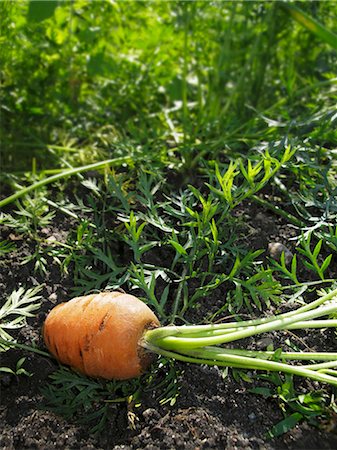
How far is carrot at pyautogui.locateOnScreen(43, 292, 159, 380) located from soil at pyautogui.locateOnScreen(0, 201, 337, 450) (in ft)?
0.23

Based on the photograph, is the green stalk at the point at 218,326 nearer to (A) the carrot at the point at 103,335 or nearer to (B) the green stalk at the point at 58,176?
(A) the carrot at the point at 103,335

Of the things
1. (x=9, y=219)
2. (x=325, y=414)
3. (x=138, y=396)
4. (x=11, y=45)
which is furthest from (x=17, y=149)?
(x=325, y=414)

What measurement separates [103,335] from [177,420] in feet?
0.85

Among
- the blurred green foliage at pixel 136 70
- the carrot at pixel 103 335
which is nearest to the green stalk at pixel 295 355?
the carrot at pixel 103 335

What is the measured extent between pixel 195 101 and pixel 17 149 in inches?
29.3

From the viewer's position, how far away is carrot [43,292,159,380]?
152 centimetres

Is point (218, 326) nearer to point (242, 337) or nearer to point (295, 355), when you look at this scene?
point (242, 337)

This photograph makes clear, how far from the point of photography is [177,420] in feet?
4.68

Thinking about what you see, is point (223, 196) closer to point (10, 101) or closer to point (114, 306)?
point (114, 306)

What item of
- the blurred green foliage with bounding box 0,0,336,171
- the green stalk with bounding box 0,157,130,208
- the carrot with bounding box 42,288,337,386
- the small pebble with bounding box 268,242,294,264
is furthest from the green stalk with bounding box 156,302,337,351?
the blurred green foliage with bounding box 0,0,336,171

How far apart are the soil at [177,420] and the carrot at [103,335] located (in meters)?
0.07

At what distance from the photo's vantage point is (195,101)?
2693 mm

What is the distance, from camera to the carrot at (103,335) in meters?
1.52

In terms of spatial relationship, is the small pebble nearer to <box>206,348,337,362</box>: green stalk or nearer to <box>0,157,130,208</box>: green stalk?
<box>206,348,337,362</box>: green stalk
